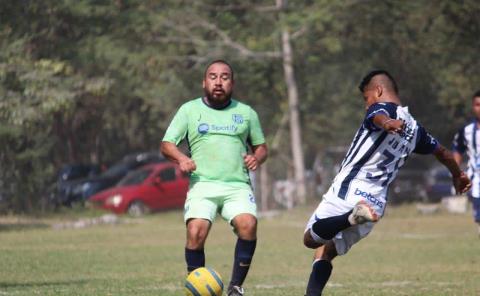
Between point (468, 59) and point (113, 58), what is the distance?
40.3 ft

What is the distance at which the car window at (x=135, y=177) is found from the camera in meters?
39.9

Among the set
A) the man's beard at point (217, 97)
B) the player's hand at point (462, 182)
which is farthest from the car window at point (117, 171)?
the player's hand at point (462, 182)

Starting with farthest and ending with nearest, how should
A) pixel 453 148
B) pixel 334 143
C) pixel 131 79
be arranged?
pixel 334 143 → pixel 131 79 → pixel 453 148

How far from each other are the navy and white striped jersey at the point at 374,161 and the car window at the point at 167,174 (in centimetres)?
3042

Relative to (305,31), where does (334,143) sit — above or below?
below

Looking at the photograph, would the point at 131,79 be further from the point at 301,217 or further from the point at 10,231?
the point at 10,231

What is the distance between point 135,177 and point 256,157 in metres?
29.3

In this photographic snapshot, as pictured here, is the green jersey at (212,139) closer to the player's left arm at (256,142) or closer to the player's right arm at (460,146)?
the player's left arm at (256,142)

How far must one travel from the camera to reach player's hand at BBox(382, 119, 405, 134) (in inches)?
372

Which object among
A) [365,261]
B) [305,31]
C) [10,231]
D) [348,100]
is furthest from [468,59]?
[365,261]

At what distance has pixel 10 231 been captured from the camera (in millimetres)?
28625

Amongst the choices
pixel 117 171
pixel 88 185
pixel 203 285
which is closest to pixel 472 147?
pixel 203 285

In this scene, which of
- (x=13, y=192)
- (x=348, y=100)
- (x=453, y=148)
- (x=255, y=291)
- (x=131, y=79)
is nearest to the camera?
(x=255, y=291)

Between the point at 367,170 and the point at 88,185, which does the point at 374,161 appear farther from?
the point at 88,185
